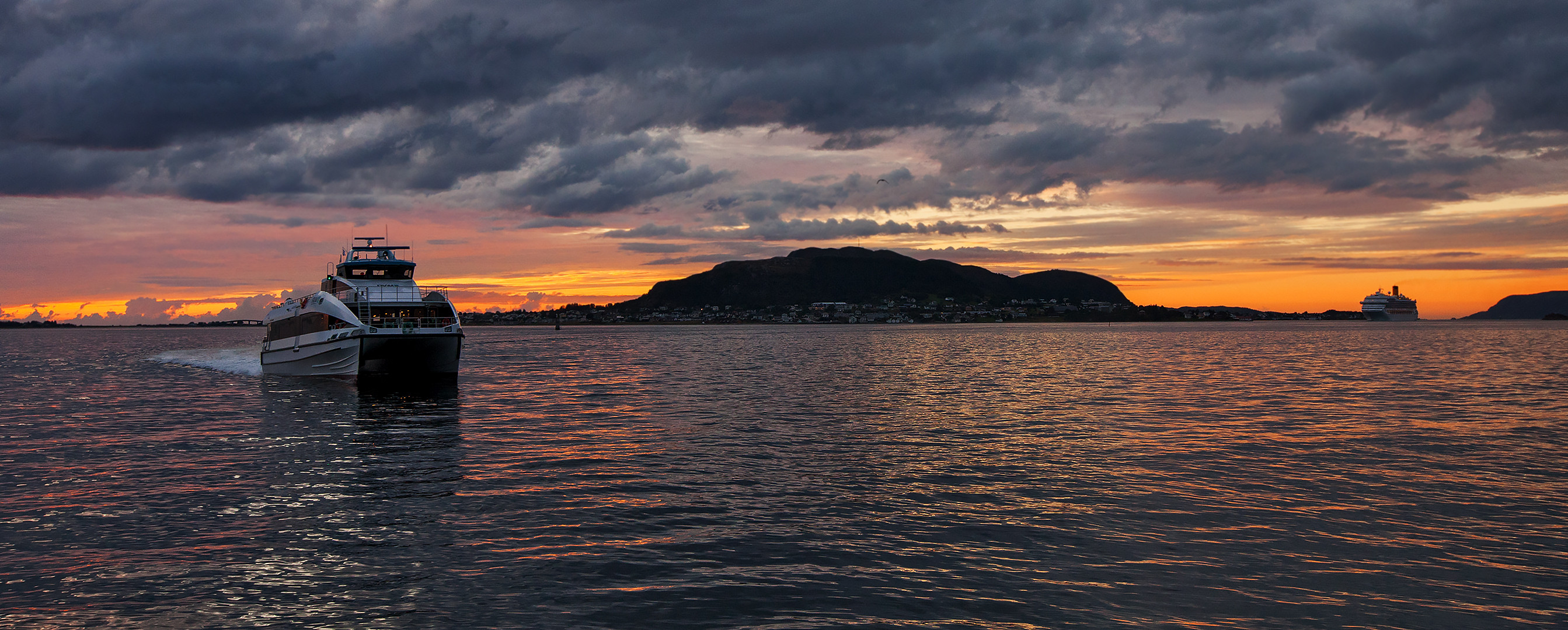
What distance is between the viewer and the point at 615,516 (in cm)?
1466

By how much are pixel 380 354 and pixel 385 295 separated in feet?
15.9

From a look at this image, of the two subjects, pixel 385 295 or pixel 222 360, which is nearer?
pixel 385 295

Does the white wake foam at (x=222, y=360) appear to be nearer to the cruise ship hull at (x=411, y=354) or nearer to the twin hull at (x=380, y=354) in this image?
the twin hull at (x=380, y=354)

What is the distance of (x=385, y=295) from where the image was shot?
50281mm

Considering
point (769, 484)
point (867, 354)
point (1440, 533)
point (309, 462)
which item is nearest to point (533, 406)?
point (309, 462)

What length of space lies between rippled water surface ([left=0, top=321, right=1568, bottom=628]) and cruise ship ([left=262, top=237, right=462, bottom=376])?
37.0ft

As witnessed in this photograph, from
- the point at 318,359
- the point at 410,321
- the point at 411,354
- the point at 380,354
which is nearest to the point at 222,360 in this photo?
the point at 318,359

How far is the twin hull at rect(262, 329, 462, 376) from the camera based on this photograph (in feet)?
151

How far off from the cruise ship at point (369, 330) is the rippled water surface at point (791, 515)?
37.0 ft

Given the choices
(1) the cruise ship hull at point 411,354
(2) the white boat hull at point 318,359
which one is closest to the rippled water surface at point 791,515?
(1) the cruise ship hull at point 411,354

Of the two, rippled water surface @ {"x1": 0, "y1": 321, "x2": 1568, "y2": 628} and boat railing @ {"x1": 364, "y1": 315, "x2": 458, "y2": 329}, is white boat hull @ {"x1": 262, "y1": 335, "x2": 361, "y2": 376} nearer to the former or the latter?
boat railing @ {"x1": 364, "y1": 315, "x2": 458, "y2": 329}

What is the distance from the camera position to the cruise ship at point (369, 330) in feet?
152

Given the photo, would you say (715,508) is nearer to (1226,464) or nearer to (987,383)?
(1226,464)

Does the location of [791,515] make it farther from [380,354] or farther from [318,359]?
[318,359]
